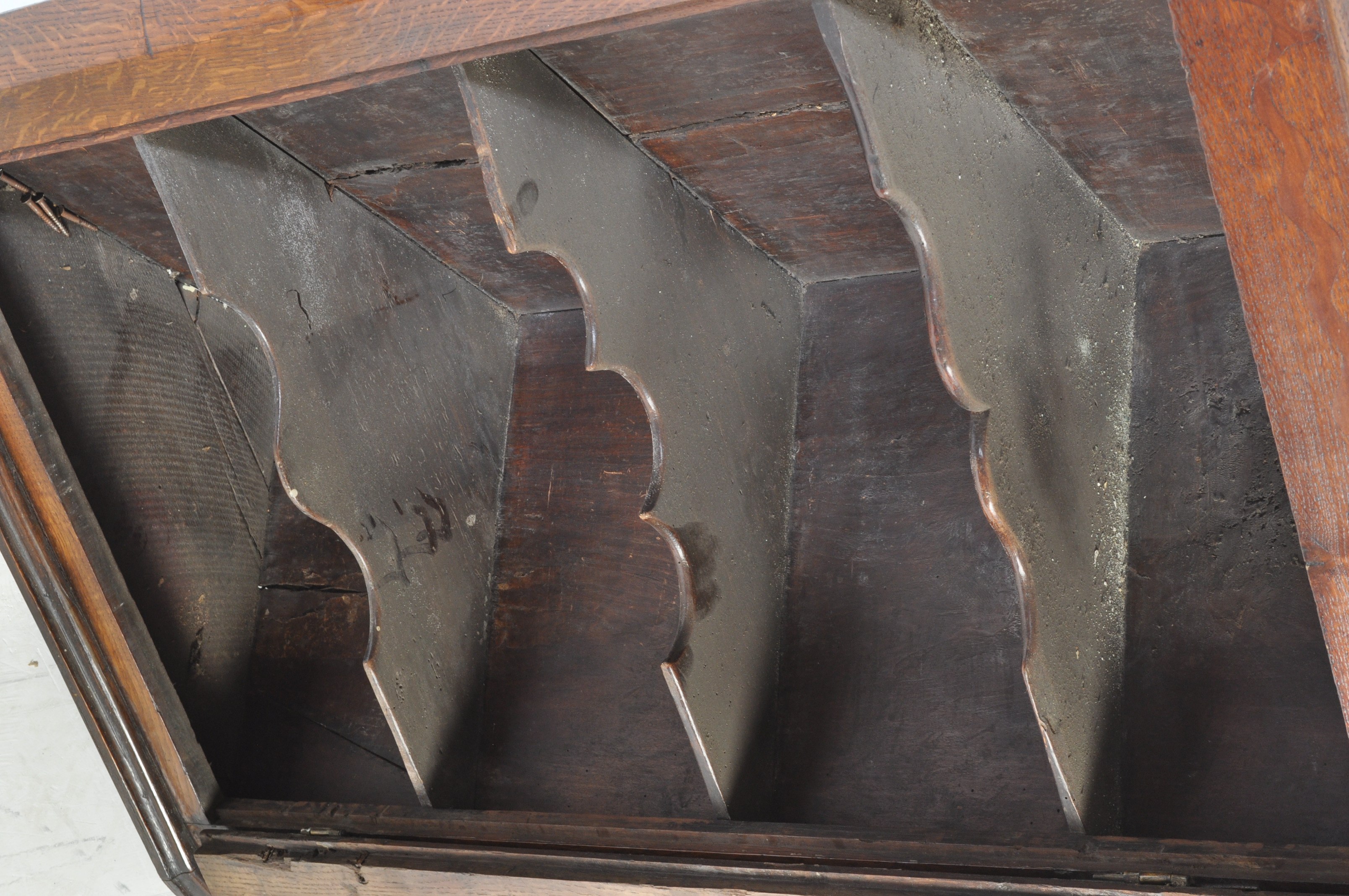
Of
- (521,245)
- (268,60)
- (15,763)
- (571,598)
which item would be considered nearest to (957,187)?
(521,245)

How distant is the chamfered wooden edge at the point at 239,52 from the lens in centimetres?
98

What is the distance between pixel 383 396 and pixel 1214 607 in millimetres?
1054

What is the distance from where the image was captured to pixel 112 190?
5.04 feet

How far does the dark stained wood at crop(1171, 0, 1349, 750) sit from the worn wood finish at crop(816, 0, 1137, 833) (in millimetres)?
242

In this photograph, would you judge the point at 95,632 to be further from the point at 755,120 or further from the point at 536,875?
the point at 755,120

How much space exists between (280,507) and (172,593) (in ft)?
0.81

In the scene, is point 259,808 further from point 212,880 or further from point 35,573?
point 35,573

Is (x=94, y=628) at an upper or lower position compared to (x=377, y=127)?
lower

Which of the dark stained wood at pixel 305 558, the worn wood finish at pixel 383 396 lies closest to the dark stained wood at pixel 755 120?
the worn wood finish at pixel 383 396

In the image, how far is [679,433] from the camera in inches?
52.6

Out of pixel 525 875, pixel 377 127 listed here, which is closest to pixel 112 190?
pixel 377 127

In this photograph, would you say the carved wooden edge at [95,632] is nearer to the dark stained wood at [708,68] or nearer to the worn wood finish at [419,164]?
the worn wood finish at [419,164]

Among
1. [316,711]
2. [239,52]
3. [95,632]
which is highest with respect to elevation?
[239,52]

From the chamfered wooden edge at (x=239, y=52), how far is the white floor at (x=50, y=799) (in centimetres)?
79
